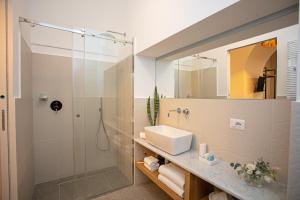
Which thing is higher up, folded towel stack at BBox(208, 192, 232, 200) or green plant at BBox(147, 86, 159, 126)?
green plant at BBox(147, 86, 159, 126)

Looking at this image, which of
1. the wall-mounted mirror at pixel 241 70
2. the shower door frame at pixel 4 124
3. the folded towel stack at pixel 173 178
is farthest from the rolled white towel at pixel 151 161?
the shower door frame at pixel 4 124

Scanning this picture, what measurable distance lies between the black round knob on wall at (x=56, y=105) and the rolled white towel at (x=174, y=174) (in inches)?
68.6

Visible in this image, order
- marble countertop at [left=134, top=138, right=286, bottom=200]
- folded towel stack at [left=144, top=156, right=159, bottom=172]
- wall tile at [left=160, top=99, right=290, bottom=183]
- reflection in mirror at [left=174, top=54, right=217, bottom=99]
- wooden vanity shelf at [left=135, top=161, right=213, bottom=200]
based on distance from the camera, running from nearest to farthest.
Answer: marble countertop at [left=134, top=138, right=286, bottom=200]
wall tile at [left=160, top=99, right=290, bottom=183]
wooden vanity shelf at [left=135, top=161, right=213, bottom=200]
reflection in mirror at [left=174, top=54, right=217, bottom=99]
folded towel stack at [left=144, top=156, right=159, bottom=172]

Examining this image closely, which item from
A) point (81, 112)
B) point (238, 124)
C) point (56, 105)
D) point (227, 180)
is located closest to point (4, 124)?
point (81, 112)

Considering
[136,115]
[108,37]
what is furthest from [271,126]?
[108,37]

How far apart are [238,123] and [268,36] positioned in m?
0.75

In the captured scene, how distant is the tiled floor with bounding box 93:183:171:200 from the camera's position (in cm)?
195

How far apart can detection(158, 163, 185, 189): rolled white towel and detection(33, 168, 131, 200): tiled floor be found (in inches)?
35.7

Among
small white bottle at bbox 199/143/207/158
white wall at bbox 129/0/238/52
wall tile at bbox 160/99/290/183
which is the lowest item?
small white bottle at bbox 199/143/207/158

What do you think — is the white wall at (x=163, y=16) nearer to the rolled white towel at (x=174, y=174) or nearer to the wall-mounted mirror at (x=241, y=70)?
the wall-mounted mirror at (x=241, y=70)

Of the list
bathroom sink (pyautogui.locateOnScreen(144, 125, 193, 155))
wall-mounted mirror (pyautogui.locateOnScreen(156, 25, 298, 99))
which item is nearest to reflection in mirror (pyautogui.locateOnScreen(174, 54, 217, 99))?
wall-mounted mirror (pyautogui.locateOnScreen(156, 25, 298, 99))

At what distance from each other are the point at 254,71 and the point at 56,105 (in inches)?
98.4

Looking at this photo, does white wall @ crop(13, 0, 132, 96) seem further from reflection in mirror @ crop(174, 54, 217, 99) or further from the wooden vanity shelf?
the wooden vanity shelf

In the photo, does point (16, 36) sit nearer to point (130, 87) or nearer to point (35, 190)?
point (130, 87)
